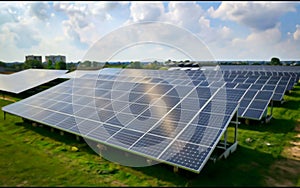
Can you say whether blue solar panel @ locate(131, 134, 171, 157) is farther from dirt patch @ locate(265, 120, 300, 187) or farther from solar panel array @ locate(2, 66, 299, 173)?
dirt patch @ locate(265, 120, 300, 187)

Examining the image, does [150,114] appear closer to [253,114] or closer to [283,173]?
[283,173]

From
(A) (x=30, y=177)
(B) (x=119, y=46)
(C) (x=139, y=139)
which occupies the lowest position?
(A) (x=30, y=177)

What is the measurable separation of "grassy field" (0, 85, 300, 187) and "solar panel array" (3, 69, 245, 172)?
99cm

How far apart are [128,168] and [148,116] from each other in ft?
10.4

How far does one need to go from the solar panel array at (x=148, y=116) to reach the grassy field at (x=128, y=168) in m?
0.99

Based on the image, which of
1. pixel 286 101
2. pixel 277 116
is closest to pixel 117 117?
pixel 277 116

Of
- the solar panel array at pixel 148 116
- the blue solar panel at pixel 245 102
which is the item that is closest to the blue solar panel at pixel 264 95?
the blue solar panel at pixel 245 102

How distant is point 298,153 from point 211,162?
5.38 meters

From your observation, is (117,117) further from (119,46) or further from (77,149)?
(119,46)

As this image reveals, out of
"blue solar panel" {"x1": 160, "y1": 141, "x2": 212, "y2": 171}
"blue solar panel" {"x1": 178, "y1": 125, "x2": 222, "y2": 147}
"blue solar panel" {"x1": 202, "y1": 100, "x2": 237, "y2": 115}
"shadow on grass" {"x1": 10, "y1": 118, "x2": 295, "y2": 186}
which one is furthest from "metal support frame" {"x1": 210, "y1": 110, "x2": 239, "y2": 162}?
"blue solar panel" {"x1": 160, "y1": 141, "x2": 212, "y2": 171}

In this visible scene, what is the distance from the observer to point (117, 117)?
13.5 m

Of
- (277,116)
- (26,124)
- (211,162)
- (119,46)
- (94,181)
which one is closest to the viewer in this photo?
(94,181)

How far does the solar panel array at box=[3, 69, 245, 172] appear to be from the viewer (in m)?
10.2

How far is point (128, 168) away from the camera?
10.9 m
